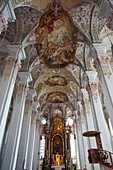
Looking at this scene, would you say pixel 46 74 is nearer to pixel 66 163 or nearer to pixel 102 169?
pixel 102 169

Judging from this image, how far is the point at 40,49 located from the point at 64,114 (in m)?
15.5

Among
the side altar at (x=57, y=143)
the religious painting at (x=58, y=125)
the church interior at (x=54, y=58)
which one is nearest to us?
the church interior at (x=54, y=58)

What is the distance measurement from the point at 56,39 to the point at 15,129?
731 centimetres

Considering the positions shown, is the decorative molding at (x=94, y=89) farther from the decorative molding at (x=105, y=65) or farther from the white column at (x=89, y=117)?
the white column at (x=89, y=117)

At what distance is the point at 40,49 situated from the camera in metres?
10.4

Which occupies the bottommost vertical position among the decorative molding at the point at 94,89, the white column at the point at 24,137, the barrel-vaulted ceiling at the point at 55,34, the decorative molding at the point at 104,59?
the white column at the point at 24,137

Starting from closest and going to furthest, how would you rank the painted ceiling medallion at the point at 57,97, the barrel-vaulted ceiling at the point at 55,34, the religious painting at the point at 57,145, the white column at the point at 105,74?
the white column at the point at 105,74, the barrel-vaulted ceiling at the point at 55,34, the painted ceiling medallion at the point at 57,97, the religious painting at the point at 57,145

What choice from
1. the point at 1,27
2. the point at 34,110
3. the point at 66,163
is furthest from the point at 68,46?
the point at 66,163

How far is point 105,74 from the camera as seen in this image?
6082 millimetres

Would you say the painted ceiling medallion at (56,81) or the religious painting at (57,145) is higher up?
the painted ceiling medallion at (56,81)

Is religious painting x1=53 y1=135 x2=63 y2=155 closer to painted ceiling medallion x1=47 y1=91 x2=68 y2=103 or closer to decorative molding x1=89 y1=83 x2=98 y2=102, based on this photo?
painted ceiling medallion x1=47 y1=91 x2=68 y2=103

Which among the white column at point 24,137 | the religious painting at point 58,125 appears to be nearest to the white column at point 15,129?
the white column at point 24,137

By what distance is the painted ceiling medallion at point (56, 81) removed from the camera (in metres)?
15.1

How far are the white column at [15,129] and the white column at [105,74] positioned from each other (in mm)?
4824
